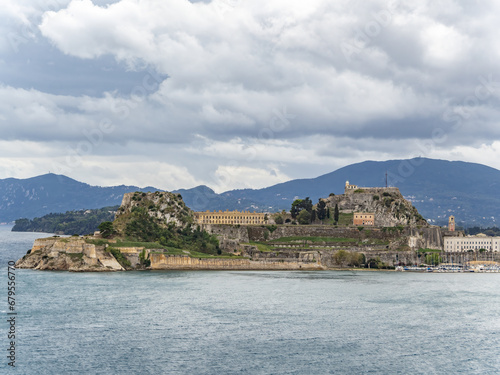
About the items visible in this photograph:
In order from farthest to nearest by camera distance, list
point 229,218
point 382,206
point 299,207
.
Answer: point 299,207, point 229,218, point 382,206

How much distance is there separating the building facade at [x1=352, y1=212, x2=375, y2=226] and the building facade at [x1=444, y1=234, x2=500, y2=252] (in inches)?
528

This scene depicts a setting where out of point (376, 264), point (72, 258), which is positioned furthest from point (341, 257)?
point (72, 258)

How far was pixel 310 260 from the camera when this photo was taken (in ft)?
346

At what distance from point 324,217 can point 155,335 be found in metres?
89.2

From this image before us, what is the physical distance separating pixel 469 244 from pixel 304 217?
29527 millimetres

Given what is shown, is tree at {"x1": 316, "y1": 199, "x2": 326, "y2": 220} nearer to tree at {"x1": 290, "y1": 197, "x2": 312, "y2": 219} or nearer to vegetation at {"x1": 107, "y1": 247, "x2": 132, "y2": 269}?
tree at {"x1": 290, "y1": 197, "x2": 312, "y2": 219}

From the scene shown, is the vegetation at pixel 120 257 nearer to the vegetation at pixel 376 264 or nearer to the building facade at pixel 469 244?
the vegetation at pixel 376 264

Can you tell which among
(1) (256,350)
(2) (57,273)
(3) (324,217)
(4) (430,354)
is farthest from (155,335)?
(3) (324,217)

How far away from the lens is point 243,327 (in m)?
47.2

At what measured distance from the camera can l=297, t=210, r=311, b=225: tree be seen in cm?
12925

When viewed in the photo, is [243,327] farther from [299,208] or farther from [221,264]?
[299,208]

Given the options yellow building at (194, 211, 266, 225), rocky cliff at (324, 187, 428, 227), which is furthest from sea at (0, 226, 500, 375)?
yellow building at (194, 211, 266, 225)

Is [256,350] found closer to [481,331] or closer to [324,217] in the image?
[481,331]

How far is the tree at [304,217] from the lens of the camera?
129250 mm
